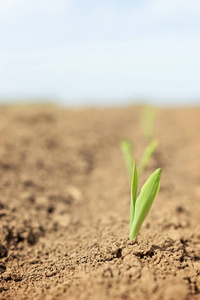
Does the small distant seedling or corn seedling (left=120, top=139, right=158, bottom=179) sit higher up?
corn seedling (left=120, top=139, right=158, bottom=179)

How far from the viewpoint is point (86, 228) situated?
224 cm

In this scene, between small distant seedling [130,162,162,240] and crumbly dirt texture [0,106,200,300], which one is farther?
small distant seedling [130,162,162,240]

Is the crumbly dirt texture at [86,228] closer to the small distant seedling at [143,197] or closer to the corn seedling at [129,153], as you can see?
the small distant seedling at [143,197]

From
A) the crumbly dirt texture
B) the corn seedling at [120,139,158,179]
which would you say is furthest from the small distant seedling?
the corn seedling at [120,139,158,179]

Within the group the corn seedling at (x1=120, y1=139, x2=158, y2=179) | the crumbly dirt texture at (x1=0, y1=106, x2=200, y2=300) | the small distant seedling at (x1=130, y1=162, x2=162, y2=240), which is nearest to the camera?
the crumbly dirt texture at (x1=0, y1=106, x2=200, y2=300)

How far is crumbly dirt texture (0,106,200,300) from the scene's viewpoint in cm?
128

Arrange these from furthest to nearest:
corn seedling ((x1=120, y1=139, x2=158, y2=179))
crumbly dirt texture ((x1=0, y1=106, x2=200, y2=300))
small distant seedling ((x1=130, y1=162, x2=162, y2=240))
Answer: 1. corn seedling ((x1=120, y1=139, x2=158, y2=179))
2. small distant seedling ((x1=130, y1=162, x2=162, y2=240))
3. crumbly dirt texture ((x1=0, y1=106, x2=200, y2=300))

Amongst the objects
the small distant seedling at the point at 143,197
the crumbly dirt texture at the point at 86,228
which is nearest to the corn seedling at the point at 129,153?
the crumbly dirt texture at the point at 86,228

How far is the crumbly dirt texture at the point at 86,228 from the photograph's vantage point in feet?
4.20

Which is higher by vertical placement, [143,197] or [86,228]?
[143,197]

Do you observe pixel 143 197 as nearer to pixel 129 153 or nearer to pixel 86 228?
pixel 129 153

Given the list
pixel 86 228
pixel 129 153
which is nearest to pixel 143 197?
pixel 129 153

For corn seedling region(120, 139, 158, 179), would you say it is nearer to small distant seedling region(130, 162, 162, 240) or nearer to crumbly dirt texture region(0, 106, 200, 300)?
crumbly dirt texture region(0, 106, 200, 300)

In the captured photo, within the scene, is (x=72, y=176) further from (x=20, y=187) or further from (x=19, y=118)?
(x=19, y=118)
